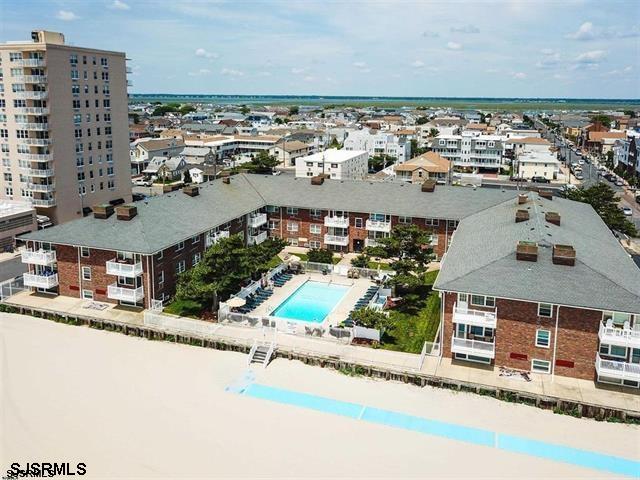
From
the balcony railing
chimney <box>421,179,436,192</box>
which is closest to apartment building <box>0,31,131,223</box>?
the balcony railing

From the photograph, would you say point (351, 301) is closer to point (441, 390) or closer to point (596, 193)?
point (441, 390)

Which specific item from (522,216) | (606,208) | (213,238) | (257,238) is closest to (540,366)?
(522,216)

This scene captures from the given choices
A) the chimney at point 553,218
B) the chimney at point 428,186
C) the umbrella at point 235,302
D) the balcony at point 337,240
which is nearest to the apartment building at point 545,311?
the chimney at point 553,218

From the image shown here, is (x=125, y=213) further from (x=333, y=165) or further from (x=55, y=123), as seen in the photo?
(x=333, y=165)

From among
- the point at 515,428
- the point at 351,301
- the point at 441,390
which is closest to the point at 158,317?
the point at 351,301

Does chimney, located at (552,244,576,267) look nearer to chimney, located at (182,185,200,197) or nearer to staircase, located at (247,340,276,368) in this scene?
staircase, located at (247,340,276,368)

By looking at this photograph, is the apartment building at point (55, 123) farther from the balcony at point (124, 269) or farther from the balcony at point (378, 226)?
the balcony at point (378, 226)
